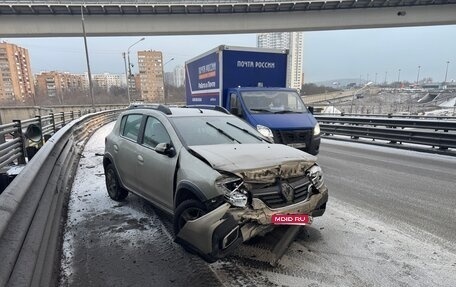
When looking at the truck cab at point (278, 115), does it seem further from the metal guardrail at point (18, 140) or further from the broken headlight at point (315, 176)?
the metal guardrail at point (18, 140)

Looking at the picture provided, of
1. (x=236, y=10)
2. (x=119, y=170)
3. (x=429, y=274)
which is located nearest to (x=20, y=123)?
(x=119, y=170)

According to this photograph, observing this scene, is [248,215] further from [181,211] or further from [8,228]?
[8,228]

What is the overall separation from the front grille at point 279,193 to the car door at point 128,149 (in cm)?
236

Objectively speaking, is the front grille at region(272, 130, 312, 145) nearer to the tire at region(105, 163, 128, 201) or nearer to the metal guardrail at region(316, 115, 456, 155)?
the tire at region(105, 163, 128, 201)

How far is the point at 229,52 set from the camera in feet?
36.8

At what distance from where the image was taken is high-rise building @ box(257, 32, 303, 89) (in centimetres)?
5862

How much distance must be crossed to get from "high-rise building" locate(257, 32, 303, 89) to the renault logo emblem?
187 feet

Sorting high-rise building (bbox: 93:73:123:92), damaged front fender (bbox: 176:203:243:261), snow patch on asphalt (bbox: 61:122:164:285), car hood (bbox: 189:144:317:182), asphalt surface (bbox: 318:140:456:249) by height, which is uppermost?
high-rise building (bbox: 93:73:123:92)

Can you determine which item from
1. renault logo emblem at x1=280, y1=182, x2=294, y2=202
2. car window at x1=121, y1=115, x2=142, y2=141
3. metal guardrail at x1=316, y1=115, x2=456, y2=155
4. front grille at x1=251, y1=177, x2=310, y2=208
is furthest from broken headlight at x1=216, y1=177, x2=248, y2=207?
metal guardrail at x1=316, y1=115, x2=456, y2=155

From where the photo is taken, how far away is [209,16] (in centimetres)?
3075

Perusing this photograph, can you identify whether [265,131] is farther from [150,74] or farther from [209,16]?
[150,74]

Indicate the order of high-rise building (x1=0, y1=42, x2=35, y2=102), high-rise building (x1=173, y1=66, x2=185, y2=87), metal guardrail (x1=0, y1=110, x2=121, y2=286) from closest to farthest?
metal guardrail (x1=0, y1=110, x2=121, y2=286) < high-rise building (x1=0, y1=42, x2=35, y2=102) < high-rise building (x1=173, y1=66, x2=185, y2=87)

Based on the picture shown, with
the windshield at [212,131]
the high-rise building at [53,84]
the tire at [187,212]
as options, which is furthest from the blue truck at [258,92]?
the high-rise building at [53,84]

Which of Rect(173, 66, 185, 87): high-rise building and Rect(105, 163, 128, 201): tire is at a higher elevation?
Rect(173, 66, 185, 87): high-rise building
